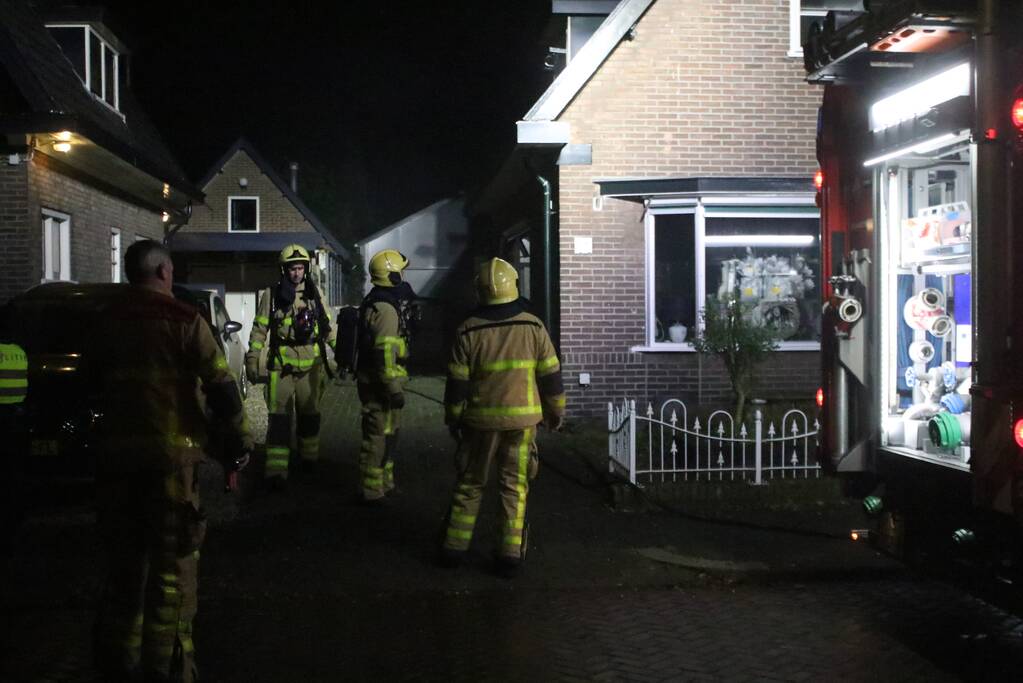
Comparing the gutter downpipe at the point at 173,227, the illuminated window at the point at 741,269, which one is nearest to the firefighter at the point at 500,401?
the illuminated window at the point at 741,269

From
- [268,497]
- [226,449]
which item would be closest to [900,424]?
[226,449]

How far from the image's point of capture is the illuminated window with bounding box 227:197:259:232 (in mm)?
35594

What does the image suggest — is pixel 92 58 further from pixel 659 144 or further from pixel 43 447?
pixel 43 447

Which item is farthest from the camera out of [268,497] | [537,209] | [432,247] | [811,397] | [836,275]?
[432,247]

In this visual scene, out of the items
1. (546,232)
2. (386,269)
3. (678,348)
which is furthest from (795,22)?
(386,269)

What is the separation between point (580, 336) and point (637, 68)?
11.2ft

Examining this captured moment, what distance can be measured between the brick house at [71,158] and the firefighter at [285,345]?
4.89m

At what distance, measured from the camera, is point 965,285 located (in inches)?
216

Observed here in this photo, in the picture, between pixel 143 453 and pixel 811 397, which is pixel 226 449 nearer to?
pixel 143 453

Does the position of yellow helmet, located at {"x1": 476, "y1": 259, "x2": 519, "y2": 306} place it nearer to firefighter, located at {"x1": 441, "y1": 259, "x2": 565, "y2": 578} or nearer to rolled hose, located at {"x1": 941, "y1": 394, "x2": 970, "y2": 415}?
firefighter, located at {"x1": 441, "y1": 259, "x2": 565, "y2": 578}

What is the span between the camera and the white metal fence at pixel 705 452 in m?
8.80

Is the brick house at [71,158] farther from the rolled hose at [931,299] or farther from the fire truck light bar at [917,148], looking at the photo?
the rolled hose at [931,299]

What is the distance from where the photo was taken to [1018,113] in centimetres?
→ 416

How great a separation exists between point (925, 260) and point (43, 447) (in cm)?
618
